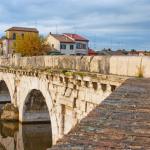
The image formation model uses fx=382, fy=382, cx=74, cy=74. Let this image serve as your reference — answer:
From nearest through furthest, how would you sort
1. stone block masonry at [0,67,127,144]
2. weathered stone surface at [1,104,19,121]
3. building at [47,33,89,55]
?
stone block masonry at [0,67,127,144] < weathered stone surface at [1,104,19,121] < building at [47,33,89,55]

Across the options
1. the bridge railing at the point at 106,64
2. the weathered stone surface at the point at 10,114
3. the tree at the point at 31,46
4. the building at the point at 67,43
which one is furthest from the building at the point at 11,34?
the bridge railing at the point at 106,64

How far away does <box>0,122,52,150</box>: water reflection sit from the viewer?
2166 centimetres

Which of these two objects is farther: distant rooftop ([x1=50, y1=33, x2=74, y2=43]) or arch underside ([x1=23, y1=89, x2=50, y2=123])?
distant rooftop ([x1=50, y1=33, x2=74, y2=43])

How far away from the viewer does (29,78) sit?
23094mm

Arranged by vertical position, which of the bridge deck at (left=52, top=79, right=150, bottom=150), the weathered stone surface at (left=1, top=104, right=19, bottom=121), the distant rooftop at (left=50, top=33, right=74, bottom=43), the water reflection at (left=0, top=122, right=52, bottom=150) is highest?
the distant rooftop at (left=50, top=33, right=74, bottom=43)

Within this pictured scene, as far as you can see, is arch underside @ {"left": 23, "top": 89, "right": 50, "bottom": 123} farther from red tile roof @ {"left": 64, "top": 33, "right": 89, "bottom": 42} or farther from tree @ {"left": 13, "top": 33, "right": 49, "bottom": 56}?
red tile roof @ {"left": 64, "top": 33, "right": 89, "bottom": 42}

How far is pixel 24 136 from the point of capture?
23469mm

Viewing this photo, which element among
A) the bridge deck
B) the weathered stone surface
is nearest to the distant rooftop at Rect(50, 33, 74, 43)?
the weathered stone surface

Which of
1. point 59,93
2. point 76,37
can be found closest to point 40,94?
point 59,93

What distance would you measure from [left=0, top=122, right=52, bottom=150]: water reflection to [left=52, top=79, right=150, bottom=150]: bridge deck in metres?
16.4

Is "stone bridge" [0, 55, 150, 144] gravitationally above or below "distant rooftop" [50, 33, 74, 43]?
below

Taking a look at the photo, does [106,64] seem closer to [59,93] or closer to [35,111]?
[59,93]

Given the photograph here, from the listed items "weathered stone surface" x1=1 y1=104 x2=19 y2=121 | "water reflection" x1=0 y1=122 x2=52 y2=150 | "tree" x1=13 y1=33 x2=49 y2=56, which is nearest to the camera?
"water reflection" x1=0 y1=122 x2=52 y2=150

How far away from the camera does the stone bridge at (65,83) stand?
11086 millimetres
